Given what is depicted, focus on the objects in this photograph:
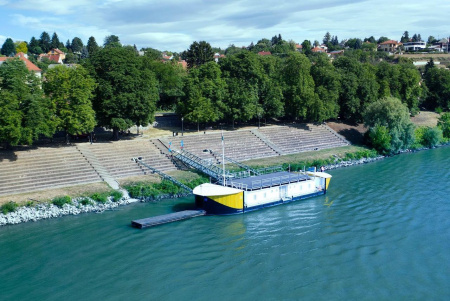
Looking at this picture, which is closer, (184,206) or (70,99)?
(184,206)

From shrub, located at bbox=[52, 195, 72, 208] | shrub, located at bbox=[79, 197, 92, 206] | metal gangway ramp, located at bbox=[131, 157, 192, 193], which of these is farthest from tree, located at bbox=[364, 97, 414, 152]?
shrub, located at bbox=[52, 195, 72, 208]

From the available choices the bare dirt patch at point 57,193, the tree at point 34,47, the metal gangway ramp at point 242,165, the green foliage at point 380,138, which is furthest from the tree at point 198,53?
the tree at point 34,47

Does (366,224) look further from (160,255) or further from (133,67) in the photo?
(133,67)

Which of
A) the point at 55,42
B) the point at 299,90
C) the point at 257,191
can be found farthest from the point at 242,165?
the point at 55,42

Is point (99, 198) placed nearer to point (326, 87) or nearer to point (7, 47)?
point (326, 87)

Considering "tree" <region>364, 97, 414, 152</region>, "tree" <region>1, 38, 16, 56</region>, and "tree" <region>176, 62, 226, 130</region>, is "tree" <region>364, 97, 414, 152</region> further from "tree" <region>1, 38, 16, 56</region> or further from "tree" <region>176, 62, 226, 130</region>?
"tree" <region>1, 38, 16, 56</region>

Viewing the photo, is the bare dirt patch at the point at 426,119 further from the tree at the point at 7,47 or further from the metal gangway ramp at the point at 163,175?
the tree at the point at 7,47

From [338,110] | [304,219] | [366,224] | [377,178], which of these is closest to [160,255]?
[304,219]
